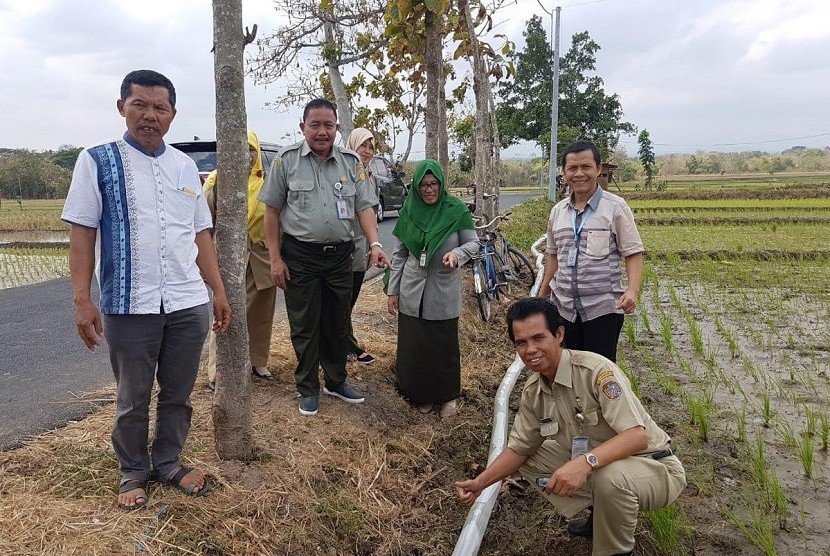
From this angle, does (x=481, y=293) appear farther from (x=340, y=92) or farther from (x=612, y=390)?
(x=340, y=92)

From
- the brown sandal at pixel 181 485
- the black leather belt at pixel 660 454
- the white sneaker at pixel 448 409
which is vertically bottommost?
the white sneaker at pixel 448 409

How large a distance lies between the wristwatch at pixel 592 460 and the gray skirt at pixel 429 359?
65.8 inches

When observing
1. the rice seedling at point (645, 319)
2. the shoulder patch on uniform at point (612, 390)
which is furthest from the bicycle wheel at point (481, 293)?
the shoulder patch on uniform at point (612, 390)

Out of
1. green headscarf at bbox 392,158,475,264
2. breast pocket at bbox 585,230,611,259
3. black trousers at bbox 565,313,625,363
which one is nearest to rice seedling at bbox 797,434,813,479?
black trousers at bbox 565,313,625,363

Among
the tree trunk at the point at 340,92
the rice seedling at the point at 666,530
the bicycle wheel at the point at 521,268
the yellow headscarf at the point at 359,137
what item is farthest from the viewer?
the tree trunk at the point at 340,92

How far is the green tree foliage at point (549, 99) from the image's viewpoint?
110ft

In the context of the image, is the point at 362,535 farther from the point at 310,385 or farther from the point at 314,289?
the point at 314,289

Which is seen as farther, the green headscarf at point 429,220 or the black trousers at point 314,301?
the green headscarf at point 429,220

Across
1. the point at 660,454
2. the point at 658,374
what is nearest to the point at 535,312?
the point at 660,454

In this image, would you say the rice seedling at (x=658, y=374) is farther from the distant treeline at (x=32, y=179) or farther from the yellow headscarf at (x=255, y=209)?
the distant treeline at (x=32, y=179)

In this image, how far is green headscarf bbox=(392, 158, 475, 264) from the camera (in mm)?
3682

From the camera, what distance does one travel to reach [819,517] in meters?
2.90

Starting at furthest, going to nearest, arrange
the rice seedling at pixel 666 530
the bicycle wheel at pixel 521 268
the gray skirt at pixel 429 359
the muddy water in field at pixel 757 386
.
Result: the bicycle wheel at pixel 521 268
the gray skirt at pixel 429 359
the muddy water in field at pixel 757 386
the rice seedling at pixel 666 530

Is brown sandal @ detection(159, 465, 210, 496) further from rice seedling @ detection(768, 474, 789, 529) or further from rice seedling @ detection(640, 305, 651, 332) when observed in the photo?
rice seedling @ detection(640, 305, 651, 332)
